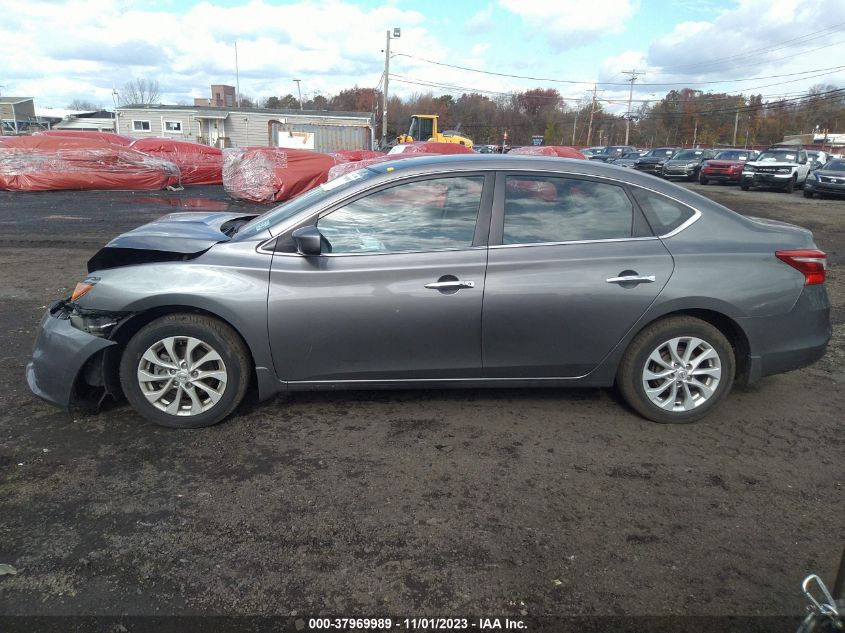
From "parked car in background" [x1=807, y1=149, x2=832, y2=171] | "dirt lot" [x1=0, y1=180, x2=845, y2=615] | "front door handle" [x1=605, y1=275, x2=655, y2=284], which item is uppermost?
"parked car in background" [x1=807, y1=149, x2=832, y2=171]

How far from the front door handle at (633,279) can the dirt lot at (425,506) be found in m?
0.97

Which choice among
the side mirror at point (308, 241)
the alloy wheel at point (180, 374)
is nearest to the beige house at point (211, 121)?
the side mirror at point (308, 241)

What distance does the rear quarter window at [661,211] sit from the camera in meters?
4.14

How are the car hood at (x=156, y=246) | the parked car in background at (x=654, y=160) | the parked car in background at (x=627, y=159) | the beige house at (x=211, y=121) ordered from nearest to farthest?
A: the car hood at (x=156, y=246) → the parked car in background at (x=654, y=160) → the parked car in background at (x=627, y=159) → the beige house at (x=211, y=121)

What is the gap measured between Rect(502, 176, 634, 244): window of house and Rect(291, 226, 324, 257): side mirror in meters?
1.18

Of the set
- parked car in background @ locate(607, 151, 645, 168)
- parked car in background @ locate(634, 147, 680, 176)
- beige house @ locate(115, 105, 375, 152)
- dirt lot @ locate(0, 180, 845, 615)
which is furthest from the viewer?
beige house @ locate(115, 105, 375, 152)

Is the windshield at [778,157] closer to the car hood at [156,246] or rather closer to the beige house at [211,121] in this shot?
the car hood at [156,246]

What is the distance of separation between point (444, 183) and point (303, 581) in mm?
2533

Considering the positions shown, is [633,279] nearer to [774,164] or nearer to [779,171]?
[779,171]

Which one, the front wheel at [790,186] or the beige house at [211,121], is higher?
the beige house at [211,121]

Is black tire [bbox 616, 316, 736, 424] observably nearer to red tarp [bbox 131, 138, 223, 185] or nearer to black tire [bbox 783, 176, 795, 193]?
red tarp [bbox 131, 138, 223, 185]

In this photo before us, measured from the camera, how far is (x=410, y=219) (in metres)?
4.04

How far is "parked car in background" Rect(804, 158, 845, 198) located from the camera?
73.6 ft

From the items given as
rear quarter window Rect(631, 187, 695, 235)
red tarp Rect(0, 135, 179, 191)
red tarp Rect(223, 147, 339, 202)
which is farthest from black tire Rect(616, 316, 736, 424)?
red tarp Rect(0, 135, 179, 191)
